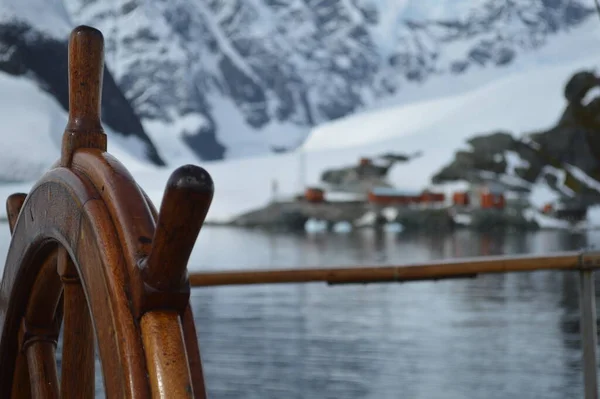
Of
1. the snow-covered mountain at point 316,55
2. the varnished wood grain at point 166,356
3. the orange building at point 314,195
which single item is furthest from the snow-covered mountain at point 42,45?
the snow-covered mountain at point 316,55

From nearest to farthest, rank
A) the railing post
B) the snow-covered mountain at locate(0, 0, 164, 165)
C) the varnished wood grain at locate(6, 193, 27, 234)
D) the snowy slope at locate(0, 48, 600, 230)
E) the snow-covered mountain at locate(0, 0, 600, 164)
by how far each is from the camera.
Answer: the varnished wood grain at locate(6, 193, 27, 234), the railing post, the snow-covered mountain at locate(0, 0, 164, 165), the snowy slope at locate(0, 48, 600, 230), the snow-covered mountain at locate(0, 0, 600, 164)

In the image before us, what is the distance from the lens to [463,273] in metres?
1.38

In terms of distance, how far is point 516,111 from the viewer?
48.9m

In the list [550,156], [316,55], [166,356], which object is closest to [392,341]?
[166,356]

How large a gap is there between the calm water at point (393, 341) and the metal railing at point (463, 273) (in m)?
0.56

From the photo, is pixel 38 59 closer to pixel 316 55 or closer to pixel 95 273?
pixel 95 273

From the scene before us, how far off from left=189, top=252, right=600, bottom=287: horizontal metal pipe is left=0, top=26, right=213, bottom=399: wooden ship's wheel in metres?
0.65

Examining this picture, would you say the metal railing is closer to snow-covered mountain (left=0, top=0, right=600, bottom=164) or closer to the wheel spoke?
the wheel spoke

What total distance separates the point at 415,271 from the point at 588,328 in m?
0.29

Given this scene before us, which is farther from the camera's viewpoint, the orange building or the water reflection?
the orange building

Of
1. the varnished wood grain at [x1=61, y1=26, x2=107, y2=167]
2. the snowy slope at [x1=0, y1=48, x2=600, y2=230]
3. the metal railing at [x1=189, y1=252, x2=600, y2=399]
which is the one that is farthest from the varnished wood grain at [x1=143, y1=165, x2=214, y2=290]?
the snowy slope at [x1=0, y1=48, x2=600, y2=230]

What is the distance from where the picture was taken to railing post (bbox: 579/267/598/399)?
4.37 feet

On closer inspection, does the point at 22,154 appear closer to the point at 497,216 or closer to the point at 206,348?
the point at 206,348

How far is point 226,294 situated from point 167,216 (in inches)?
386
